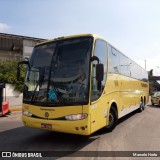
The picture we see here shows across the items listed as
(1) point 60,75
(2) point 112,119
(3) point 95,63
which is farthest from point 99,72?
(2) point 112,119

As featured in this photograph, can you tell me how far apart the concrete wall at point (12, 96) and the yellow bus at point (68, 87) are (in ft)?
40.2

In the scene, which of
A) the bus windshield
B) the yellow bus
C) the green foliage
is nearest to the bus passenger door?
the yellow bus

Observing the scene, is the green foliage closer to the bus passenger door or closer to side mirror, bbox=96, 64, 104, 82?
the bus passenger door

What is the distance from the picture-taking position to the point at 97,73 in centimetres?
633

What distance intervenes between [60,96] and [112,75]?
2953 mm

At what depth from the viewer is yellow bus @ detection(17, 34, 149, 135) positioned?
6.22 meters

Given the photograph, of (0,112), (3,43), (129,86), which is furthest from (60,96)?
(3,43)

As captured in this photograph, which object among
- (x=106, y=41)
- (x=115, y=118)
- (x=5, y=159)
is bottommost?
(x=5, y=159)

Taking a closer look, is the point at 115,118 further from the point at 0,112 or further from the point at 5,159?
the point at 0,112

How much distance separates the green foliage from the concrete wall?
45 centimetres

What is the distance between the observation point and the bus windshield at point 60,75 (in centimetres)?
632

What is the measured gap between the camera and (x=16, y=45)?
33875 millimetres

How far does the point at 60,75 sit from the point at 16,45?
2928 cm

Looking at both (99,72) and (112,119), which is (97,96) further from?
(112,119)
